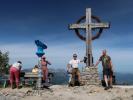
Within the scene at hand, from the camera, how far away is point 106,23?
20094mm

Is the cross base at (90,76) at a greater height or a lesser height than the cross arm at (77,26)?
lesser

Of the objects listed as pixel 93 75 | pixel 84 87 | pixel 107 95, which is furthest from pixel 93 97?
pixel 93 75

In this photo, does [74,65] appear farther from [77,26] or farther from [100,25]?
[100,25]

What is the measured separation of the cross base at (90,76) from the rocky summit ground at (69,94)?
4.86ft

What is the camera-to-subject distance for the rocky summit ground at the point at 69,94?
15.4 metres

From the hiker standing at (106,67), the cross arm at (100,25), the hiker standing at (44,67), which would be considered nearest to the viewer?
the hiker standing at (106,67)

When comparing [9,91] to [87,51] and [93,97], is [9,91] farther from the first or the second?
[87,51]

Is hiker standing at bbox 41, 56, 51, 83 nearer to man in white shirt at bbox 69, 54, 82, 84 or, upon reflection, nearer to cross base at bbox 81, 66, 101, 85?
man in white shirt at bbox 69, 54, 82, 84

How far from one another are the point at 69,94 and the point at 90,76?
10.2 feet

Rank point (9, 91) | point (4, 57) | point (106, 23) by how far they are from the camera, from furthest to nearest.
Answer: point (4, 57)
point (106, 23)
point (9, 91)

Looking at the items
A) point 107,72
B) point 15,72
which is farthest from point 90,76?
point 15,72

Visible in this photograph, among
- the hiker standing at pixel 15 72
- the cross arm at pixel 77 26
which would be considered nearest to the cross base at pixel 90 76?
the cross arm at pixel 77 26

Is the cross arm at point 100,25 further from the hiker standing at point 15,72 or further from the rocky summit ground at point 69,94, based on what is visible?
the hiker standing at point 15,72

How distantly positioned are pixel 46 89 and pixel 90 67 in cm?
329
